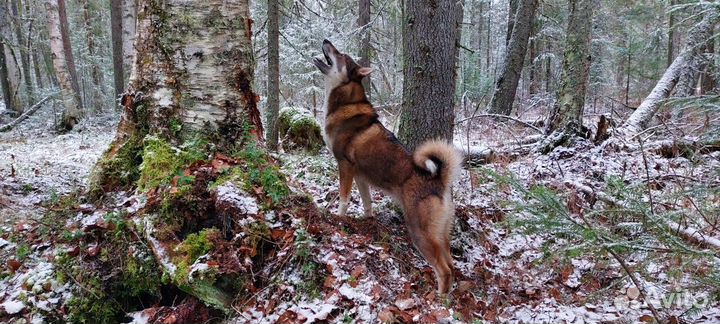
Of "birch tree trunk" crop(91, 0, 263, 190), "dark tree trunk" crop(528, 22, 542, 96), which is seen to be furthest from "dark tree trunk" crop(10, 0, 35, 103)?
"dark tree trunk" crop(528, 22, 542, 96)

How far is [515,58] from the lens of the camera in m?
12.1

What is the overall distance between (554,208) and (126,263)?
3.32 metres

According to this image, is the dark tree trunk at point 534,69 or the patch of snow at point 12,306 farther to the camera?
the dark tree trunk at point 534,69

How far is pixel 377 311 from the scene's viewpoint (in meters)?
3.30

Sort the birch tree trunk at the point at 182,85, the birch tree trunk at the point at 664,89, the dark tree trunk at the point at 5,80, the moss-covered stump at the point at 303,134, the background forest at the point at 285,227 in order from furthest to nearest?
the dark tree trunk at the point at 5,80 → the moss-covered stump at the point at 303,134 → the birch tree trunk at the point at 664,89 → the birch tree trunk at the point at 182,85 → the background forest at the point at 285,227

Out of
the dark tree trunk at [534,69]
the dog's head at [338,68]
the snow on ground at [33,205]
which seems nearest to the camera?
the snow on ground at [33,205]

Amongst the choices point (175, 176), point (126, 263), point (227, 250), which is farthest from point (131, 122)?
point (227, 250)

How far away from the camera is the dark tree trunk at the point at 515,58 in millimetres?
11906

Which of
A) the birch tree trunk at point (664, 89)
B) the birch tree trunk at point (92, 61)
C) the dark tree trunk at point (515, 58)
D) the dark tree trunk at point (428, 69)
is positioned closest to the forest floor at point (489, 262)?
A: the dark tree trunk at point (428, 69)

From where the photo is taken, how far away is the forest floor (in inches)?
122

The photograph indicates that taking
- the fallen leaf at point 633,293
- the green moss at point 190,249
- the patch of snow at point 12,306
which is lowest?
the fallen leaf at point 633,293

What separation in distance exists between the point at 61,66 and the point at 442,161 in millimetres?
14412

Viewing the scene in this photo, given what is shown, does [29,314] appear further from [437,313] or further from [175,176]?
[437,313]

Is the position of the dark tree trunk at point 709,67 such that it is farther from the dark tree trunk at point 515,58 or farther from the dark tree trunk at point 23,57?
the dark tree trunk at point 23,57
